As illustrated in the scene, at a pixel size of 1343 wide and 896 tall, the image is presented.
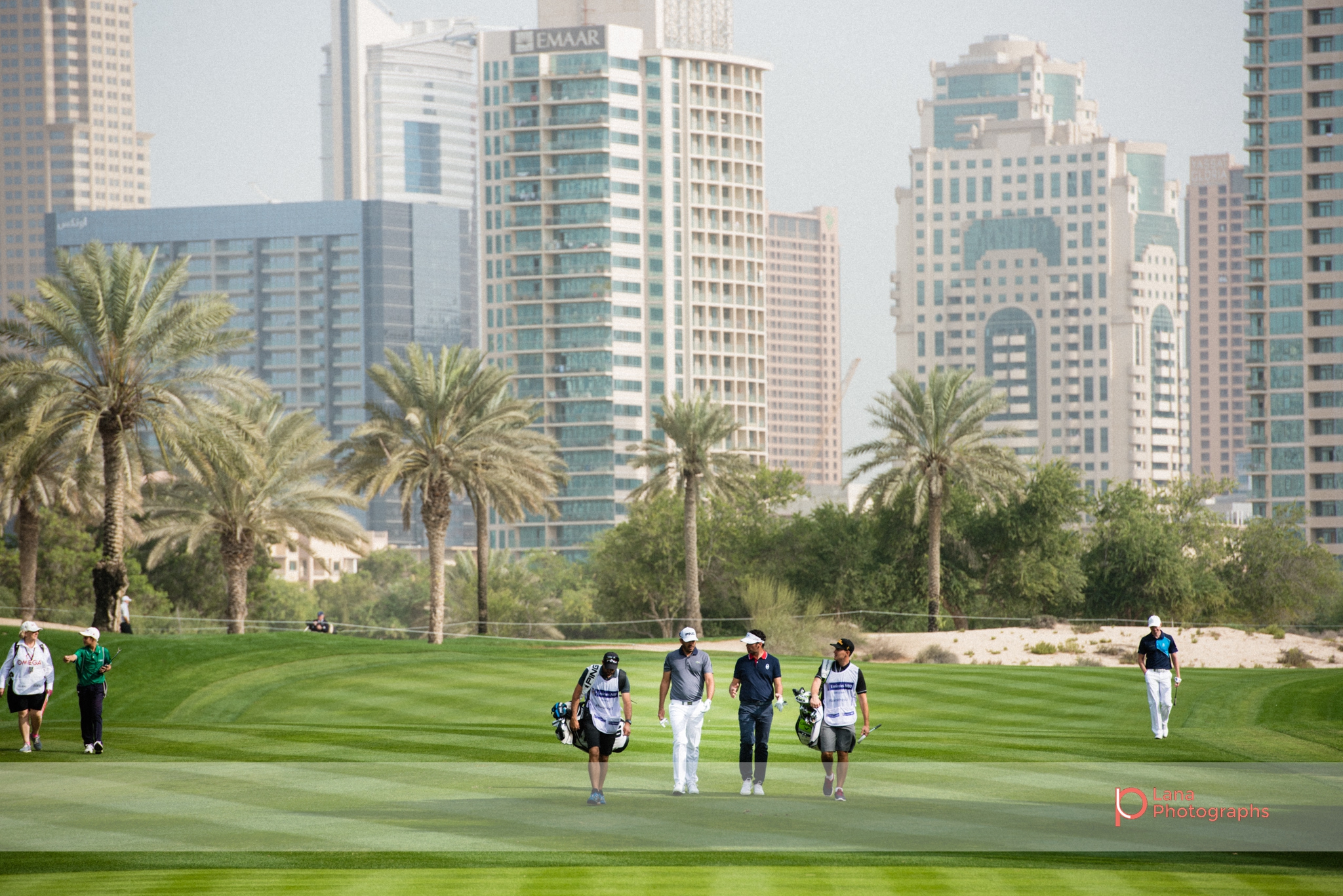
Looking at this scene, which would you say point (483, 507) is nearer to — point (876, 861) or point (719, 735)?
point (719, 735)

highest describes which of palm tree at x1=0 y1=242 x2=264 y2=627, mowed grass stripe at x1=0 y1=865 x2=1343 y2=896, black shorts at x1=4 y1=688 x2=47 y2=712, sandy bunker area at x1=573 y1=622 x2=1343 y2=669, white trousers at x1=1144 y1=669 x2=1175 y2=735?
palm tree at x1=0 y1=242 x2=264 y2=627

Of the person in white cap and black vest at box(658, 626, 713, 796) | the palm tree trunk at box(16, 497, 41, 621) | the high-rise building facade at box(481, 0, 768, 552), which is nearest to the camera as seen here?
the person in white cap and black vest at box(658, 626, 713, 796)

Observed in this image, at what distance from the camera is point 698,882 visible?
1378cm

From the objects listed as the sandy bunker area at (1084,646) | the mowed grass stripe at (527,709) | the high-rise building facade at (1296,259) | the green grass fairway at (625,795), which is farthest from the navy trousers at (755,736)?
the high-rise building facade at (1296,259)

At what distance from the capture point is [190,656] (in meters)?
36.4

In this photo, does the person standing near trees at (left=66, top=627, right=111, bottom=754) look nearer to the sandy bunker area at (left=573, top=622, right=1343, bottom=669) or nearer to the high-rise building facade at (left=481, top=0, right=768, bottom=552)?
the sandy bunker area at (left=573, top=622, right=1343, bottom=669)

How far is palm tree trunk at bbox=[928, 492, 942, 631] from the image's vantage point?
62.2m

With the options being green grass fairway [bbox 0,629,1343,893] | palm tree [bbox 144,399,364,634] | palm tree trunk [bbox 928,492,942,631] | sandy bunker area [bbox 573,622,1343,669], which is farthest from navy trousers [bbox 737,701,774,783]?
palm tree trunk [bbox 928,492,942,631]

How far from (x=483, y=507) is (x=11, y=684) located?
34.7 m

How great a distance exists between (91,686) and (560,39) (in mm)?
149247

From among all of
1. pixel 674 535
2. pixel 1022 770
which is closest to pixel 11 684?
pixel 1022 770

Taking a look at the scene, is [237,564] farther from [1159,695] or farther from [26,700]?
[1159,695]

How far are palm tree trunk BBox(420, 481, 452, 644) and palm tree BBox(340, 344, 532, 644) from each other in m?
0.07

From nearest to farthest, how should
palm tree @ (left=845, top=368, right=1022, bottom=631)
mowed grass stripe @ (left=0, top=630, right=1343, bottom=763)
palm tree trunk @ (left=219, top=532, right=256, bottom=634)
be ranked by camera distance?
mowed grass stripe @ (left=0, top=630, right=1343, bottom=763) < palm tree trunk @ (left=219, top=532, right=256, bottom=634) < palm tree @ (left=845, top=368, right=1022, bottom=631)
